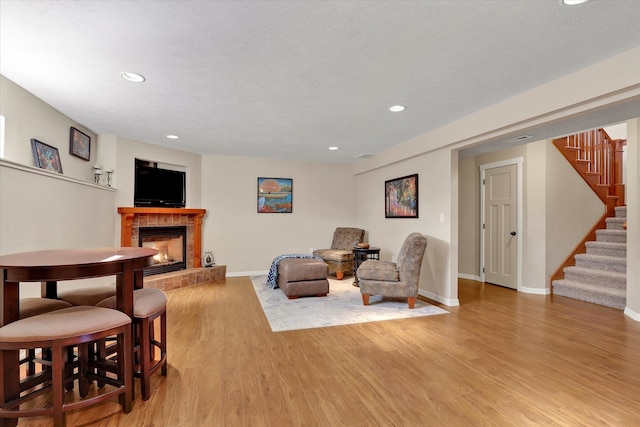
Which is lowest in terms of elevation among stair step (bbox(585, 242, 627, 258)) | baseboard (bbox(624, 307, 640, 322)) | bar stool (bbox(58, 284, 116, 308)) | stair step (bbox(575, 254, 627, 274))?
baseboard (bbox(624, 307, 640, 322))

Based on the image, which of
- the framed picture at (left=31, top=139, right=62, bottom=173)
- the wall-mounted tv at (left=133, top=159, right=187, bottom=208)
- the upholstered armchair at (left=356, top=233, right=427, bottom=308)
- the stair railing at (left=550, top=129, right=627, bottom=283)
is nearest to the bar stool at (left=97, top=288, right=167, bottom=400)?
the framed picture at (left=31, top=139, right=62, bottom=173)

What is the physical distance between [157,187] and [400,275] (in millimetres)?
4267

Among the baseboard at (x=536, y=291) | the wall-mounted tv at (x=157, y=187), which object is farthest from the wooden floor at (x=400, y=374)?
the wall-mounted tv at (x=157, y=187)

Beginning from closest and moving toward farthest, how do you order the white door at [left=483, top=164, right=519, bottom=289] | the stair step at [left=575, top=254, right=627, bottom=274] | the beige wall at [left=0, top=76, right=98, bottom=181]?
the beige wall at [left=0, top=76, right=98, bottom=181] → the stair step at [left=575, top=254, right=627, bottom=274] → the white door at [left=483, top=164, right=519, bottom=289]

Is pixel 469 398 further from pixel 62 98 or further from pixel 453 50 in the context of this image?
pixel 62 98

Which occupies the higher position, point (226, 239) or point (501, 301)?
point (226, 239)

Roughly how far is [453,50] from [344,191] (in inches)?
193

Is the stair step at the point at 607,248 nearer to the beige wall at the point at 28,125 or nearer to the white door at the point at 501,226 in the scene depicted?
the white door at the point at 501,226

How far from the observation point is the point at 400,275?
13.1 feet

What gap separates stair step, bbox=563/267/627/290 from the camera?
423cm

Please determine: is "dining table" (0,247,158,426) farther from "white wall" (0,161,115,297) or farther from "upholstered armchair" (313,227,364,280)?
"upholstered armchair" (313,227,364,280)

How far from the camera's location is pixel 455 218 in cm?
423

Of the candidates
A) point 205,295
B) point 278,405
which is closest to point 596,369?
point 278,405

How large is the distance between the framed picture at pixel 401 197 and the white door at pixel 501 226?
170 centimetres
